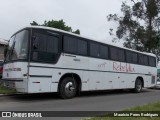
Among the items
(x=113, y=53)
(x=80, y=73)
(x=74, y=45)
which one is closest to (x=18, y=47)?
(x=74, y=45)

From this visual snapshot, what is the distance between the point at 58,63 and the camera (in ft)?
43.7

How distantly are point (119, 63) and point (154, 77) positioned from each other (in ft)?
20.1

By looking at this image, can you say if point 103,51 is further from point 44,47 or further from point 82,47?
point 44,47

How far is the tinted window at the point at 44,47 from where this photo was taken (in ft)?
40.2

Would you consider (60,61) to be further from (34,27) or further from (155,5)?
(155,5)

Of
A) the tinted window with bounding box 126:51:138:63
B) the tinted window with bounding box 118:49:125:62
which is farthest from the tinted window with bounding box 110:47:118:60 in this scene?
the tinted window with bounding box 126:51:138:63

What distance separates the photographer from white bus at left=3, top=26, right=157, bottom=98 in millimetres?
12078

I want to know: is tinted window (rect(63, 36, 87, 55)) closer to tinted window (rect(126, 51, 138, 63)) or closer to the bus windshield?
the bus windshield

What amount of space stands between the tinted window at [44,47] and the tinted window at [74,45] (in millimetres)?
632

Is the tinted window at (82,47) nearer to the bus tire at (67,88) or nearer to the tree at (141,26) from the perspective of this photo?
the bus tire at (67,88)

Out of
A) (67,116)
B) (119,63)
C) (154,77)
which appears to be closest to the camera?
(67,116)

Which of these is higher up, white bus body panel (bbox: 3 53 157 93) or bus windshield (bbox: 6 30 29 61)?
bus windshield (bbox: 6 30 29 61)

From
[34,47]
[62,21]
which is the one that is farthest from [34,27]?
[62,21]

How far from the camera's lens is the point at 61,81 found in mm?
13523
